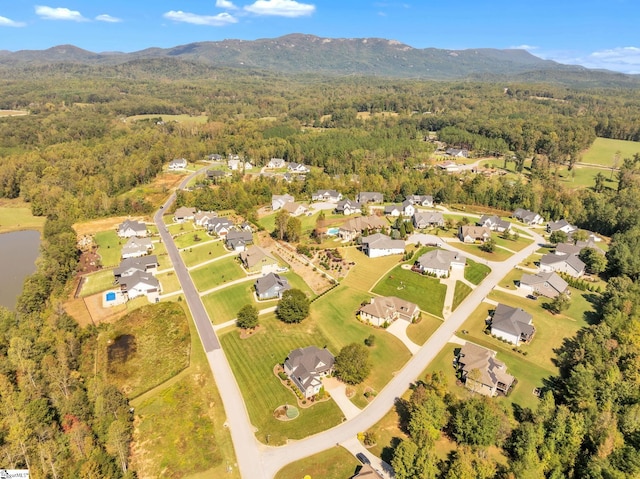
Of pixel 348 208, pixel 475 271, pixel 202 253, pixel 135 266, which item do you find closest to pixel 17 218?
pixel 135 266

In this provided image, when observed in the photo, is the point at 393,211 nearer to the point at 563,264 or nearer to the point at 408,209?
the point at 408,209

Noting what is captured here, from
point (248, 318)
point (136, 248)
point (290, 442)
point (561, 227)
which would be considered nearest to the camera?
point (290, 442)

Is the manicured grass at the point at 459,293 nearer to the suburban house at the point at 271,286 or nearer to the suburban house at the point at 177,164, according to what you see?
the suburban house at the point at 271,286

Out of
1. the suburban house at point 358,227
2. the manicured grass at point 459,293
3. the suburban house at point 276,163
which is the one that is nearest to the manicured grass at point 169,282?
the suburban house at point 358,227

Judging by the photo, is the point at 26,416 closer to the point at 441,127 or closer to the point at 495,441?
the point at 495,441

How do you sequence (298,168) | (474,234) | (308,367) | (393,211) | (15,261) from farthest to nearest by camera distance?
(298,168) → (393,211) → (15,261) → (474,234) → (308,367)
